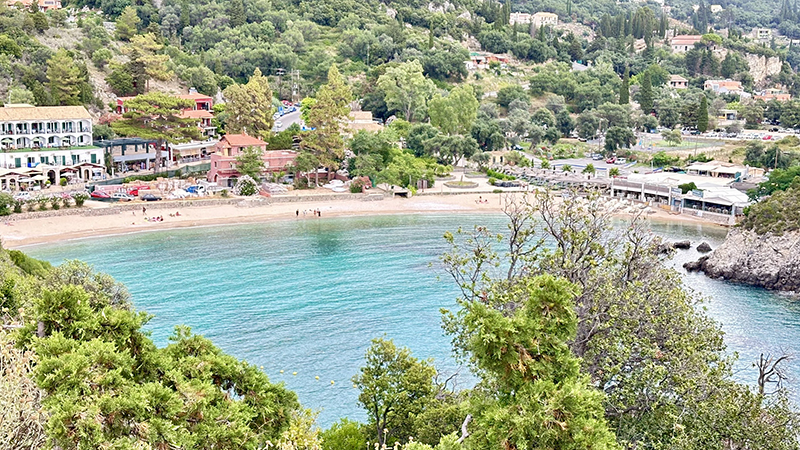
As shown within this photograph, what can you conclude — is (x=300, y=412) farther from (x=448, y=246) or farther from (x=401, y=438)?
(x=448, y=246)

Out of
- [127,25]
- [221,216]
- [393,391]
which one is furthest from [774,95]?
[393,391]

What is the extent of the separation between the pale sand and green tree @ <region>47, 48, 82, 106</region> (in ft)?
62.7

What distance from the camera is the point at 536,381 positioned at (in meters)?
11.2

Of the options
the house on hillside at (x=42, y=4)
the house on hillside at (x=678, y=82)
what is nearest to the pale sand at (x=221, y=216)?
the house on hillside at (x=42, y=4)

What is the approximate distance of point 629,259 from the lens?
1983cm

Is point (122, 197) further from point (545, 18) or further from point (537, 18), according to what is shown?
point (545, 18)

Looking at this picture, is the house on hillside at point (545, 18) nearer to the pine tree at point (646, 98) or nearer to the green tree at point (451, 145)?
the pine tree at point (646, 98)

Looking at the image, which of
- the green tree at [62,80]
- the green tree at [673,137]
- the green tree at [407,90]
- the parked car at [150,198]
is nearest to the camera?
the parked car at [150,198]

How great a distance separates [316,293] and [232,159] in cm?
2587

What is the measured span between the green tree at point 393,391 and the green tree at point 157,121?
1853 inches

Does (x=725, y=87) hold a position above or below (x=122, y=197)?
above

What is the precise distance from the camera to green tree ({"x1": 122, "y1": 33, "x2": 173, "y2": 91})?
243 ft

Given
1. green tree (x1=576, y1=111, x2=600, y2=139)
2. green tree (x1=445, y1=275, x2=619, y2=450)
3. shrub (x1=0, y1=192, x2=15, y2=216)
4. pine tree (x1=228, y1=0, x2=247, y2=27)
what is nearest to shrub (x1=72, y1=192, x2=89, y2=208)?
shrub (x1=0, y1=192, x2=15, y2=216)

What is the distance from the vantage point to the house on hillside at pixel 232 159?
59531 mm
